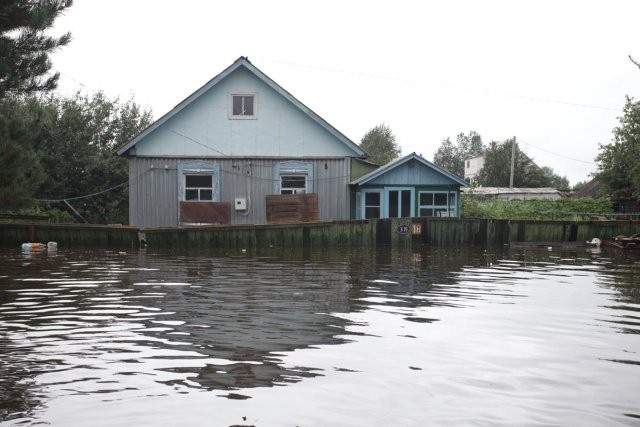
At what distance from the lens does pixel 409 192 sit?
26438 millimetres

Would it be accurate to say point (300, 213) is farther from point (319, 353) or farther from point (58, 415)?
point (58, 415)

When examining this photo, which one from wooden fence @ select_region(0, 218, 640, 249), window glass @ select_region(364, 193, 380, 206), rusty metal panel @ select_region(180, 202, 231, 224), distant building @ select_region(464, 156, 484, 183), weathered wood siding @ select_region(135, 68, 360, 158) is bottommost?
wooden fence @ select_region(0, 218, 640, 249)

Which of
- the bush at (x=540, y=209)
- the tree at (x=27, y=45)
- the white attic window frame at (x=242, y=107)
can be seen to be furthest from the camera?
the bush at (x=540, y=209)

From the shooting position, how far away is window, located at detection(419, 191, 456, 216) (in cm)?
2662

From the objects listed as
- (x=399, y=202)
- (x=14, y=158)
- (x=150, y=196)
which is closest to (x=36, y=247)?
(x=14, y=158)

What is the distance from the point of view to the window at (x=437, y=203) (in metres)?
26.6

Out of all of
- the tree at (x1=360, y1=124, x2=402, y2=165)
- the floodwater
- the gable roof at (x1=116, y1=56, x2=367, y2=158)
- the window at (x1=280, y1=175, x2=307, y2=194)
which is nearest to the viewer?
the floodwater

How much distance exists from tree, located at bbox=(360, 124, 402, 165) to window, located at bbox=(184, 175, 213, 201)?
140ft

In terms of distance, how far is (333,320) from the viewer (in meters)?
7.89

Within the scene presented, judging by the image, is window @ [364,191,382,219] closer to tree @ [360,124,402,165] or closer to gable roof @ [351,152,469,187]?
gable roof @ [351,152,469,187]

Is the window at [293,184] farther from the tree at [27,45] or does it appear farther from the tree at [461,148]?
the tree at [461,148]

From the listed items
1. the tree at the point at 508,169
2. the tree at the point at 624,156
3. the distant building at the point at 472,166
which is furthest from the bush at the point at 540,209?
the distant building at the point at 472,166

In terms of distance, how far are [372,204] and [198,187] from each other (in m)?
7.37

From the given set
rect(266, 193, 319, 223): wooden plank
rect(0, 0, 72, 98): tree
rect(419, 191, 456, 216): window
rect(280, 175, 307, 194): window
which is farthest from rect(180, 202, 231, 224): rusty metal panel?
rect(0, 0, 72, 98): tree
